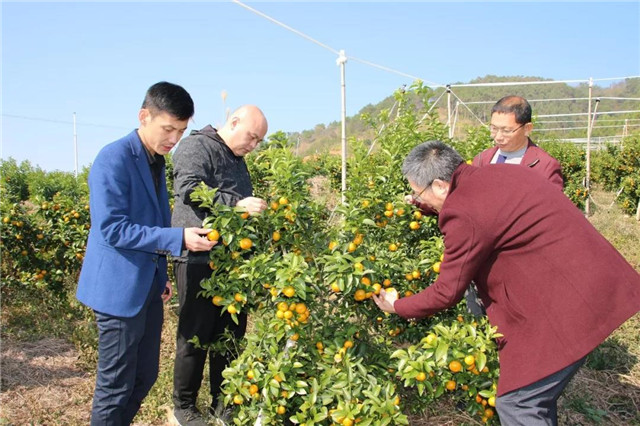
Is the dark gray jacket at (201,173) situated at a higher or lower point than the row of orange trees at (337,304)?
higher

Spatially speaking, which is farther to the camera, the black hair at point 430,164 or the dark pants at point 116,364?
the dark pants at point 116,364

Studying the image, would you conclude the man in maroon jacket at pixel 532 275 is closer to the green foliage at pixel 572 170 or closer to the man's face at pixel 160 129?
the man's face at pixel 160 129

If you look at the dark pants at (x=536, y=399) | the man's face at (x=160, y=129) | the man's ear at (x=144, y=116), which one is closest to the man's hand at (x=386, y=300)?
the dark pants at (x=536, y=399)

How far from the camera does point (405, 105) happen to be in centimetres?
286

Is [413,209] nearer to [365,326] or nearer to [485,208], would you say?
[365,326]

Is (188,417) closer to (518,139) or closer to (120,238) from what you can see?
(120,238)

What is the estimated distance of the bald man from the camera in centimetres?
224

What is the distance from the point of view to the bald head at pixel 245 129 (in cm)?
230

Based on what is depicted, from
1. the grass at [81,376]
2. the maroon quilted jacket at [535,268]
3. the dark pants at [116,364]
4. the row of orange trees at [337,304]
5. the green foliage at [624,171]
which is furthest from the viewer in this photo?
the green foliage at [624,171]

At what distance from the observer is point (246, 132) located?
230 centimetres

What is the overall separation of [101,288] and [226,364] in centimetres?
97

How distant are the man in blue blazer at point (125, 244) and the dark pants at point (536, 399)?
4.32 feet

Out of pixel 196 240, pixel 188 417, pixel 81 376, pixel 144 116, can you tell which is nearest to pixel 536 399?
pixel 196 240

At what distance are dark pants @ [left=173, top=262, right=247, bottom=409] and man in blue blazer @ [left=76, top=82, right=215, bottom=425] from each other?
0.98 ft
